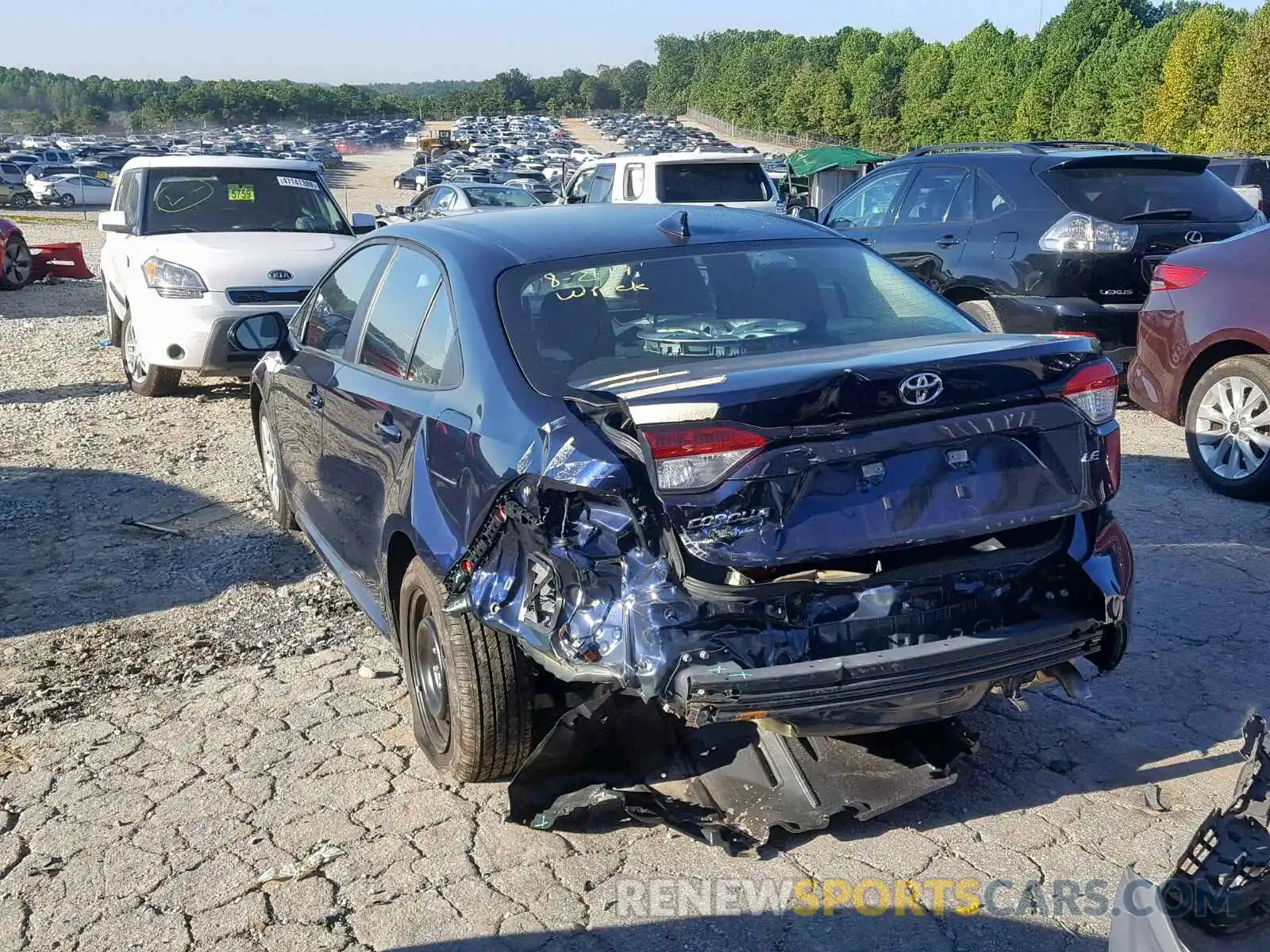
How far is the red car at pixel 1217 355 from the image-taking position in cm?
644

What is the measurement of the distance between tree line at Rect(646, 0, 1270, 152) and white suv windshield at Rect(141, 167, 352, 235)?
34.1 m

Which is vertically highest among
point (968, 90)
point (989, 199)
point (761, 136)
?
point (989, 199)

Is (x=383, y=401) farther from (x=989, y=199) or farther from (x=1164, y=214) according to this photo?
(x=1164, y=214)

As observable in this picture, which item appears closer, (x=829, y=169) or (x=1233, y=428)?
(x=1233, y=428)

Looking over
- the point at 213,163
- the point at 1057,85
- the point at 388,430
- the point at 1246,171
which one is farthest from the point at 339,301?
the point at 1057,85

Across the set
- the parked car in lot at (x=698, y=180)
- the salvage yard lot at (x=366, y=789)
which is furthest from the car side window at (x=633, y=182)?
the salvage yard lot at (x=366, y=789)

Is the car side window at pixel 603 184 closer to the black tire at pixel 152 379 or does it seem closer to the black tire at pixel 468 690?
the black tire at pixel 152 379

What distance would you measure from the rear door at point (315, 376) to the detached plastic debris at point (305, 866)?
63.7 inches

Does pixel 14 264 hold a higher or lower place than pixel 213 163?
lower

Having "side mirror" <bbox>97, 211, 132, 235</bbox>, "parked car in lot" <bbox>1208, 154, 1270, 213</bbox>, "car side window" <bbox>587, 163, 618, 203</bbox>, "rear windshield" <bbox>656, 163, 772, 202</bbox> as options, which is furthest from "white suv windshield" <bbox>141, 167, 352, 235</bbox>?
"parked car in lot" <bbox>1208, 154, 1270, 213</bbox>

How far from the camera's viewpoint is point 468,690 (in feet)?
11.2

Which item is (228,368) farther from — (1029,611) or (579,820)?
(1029,611)

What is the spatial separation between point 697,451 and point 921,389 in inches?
24.8

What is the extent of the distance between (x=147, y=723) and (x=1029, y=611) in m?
2.90
